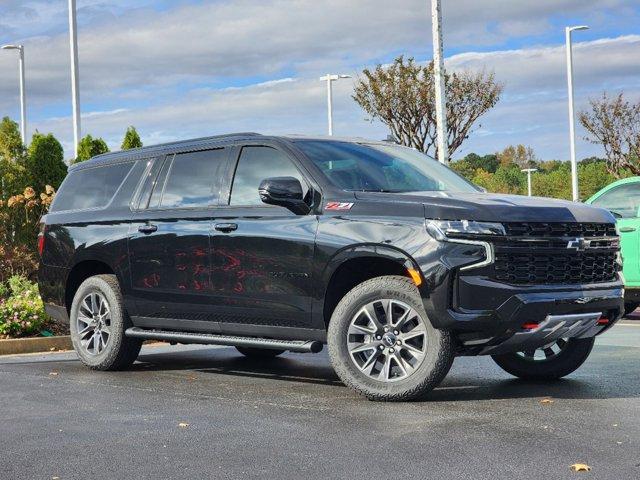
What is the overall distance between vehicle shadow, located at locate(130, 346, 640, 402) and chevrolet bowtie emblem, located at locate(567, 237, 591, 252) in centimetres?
108

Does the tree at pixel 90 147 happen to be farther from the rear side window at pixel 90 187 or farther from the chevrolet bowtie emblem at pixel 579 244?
the chevrolet bowtie emblem at pixel 579 244

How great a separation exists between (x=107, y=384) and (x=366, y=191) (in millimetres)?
2774

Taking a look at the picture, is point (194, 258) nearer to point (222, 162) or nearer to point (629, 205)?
point (222, 162)

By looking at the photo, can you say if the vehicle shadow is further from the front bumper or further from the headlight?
the headlight

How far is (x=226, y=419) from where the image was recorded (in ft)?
23.1

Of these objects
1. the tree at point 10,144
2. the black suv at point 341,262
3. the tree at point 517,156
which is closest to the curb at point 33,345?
the black suv at point 341,262

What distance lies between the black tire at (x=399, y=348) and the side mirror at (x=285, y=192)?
79 cm

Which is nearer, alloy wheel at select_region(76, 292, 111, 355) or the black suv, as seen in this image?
the black suv

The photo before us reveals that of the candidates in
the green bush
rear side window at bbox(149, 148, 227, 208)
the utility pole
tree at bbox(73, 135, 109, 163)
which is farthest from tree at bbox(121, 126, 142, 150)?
rear side window at bbox(149, 148, 227, 208)

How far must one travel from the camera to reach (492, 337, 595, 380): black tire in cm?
870

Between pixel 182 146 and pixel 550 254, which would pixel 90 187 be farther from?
pixel 550 254

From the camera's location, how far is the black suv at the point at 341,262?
287 inches

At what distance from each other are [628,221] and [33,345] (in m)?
7.31

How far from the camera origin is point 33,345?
39.8 ft
